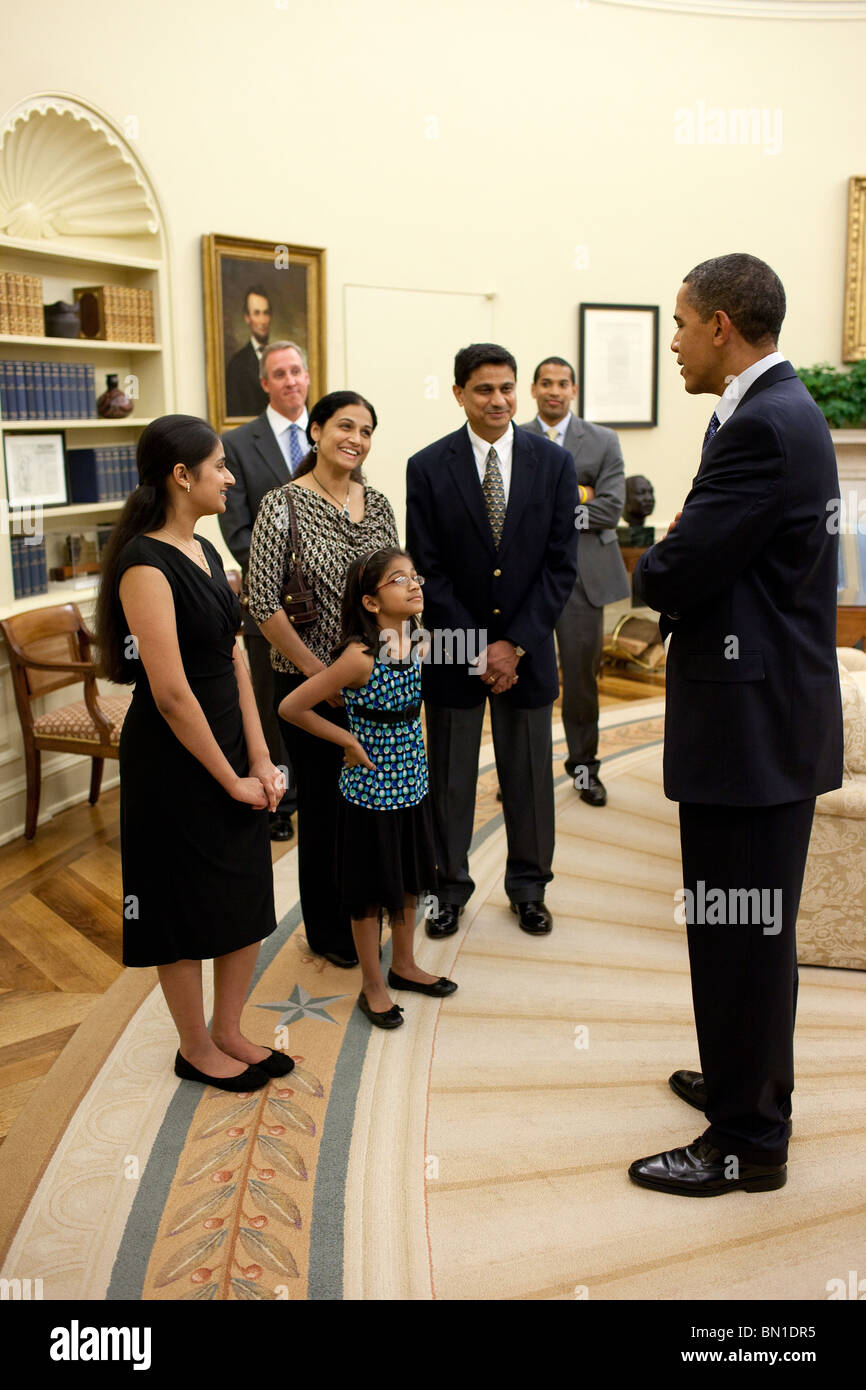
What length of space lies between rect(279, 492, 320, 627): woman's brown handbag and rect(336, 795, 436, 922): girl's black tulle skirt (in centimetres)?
54

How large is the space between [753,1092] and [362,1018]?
4.03 ft

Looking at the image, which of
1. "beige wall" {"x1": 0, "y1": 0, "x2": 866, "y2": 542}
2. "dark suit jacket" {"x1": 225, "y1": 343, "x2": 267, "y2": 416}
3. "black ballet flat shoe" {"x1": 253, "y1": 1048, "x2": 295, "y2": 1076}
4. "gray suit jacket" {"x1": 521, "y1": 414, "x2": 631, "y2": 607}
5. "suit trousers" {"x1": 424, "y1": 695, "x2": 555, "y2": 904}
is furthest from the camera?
"dark suit jacket" {"x1": 225, "y1": 343, "x2": 267, "y2": 416}

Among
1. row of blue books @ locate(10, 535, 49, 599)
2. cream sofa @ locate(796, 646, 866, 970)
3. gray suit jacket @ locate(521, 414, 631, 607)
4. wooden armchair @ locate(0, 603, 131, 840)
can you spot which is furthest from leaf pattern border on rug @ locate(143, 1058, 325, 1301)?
row of blue books @ locate(10, 535, 49, 599)

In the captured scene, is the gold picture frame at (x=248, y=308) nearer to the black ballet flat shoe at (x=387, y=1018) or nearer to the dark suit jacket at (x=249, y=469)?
the dark suit jacket at (x=249, y=469)

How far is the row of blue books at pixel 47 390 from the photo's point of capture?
16.6 feet

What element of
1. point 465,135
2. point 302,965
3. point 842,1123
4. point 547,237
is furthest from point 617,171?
point 842,1123

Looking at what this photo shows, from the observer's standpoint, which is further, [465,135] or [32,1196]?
[465,135]

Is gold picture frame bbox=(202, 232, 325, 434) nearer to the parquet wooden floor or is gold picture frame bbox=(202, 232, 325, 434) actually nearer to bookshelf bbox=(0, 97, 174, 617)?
bookshelf bbox=(0, 97, 174, 617)

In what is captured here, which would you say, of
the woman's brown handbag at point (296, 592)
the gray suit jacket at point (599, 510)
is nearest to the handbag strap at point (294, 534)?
the woman's brown handbag at point (296, 592)

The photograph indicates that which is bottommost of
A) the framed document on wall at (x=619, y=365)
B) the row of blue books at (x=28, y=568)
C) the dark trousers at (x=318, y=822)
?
the dark trousers at (x=318, y=822)

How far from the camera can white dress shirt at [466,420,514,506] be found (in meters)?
3.75

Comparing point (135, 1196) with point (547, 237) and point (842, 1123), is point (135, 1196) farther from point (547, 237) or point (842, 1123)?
point (547, 237)

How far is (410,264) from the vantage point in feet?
23.2

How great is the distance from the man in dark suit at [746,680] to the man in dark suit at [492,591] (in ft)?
4.26
